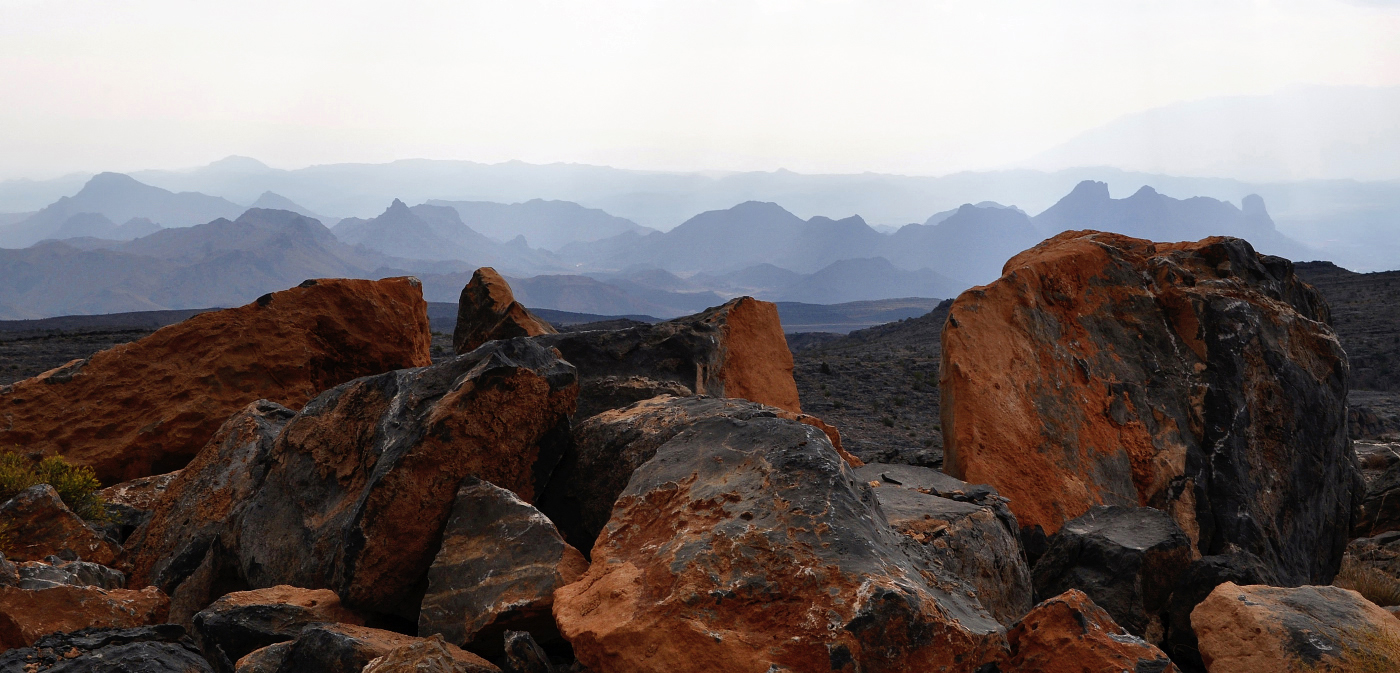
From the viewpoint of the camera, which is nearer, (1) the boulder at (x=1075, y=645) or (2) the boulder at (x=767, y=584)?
(2) the boulder at (x=767, y=584)

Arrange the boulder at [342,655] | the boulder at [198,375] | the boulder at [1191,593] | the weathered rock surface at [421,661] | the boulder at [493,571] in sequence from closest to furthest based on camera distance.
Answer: the weathered rock surface at [421,661] < the boulder at [342,655] < the boulder at [493,571] < the boulder at [1191,593] < the boulder at [198,375]

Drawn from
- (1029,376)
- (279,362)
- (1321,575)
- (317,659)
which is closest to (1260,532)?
(1321,575)

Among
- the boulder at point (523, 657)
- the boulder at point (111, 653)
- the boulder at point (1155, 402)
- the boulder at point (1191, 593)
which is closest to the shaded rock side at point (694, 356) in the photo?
the boulder at point (1155, 402)

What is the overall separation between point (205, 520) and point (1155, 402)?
9.81m

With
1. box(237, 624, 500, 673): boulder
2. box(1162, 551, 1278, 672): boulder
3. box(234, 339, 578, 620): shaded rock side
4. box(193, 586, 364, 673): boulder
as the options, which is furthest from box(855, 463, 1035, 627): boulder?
box(193, 586, 364, 673): boulder

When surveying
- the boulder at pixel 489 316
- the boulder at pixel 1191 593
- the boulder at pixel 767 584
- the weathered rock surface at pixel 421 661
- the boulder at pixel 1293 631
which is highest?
the boulder at pixel 489 316

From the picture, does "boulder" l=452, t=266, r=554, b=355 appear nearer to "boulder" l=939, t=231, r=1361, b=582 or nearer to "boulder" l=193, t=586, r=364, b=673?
"boulder" l=939, t=231, r=1361, b=582

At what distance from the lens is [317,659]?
175 inches

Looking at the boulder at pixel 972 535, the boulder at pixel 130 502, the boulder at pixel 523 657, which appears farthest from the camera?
the boulder at pixel 130 502

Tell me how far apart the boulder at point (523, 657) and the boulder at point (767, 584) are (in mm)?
279

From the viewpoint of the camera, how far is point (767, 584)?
4.14m

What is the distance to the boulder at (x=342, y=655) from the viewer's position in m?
4.19

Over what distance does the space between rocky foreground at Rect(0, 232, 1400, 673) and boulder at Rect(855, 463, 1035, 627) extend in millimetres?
31

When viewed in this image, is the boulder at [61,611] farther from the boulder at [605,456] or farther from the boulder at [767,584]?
the boulder at [767,584]
